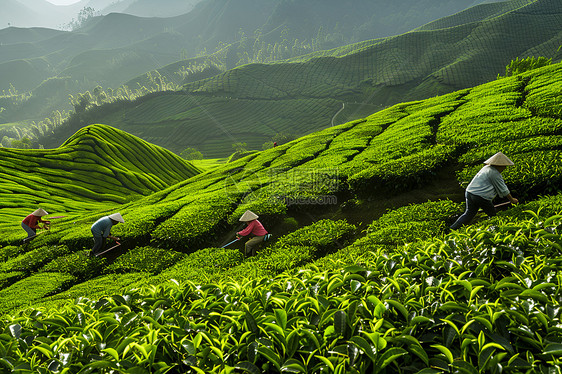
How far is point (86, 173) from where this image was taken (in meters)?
30.8

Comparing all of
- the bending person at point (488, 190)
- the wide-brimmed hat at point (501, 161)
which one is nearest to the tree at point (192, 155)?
the bending person at point (488, 190)

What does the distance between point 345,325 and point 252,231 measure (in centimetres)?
569

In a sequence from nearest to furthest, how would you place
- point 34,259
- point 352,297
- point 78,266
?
1. point 352,297
2. point 78,266
3. point 34,259

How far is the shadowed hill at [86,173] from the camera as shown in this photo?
23.0 m

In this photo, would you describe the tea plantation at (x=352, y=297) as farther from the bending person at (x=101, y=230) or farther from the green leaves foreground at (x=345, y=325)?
the bending person at (x=101, y=230)

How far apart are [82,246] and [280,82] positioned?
15943cm

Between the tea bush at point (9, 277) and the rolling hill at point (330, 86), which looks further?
the rolling hill at point (330, 86)

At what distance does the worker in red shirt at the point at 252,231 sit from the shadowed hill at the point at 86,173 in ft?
60.7

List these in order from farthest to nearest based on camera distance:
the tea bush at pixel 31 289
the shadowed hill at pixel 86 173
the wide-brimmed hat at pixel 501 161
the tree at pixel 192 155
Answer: the tree at pixel 192 155
the shadowed hill at pixel 86 173
the tea bush at pixel 31 289
the wide-brimmed hat at pixel 501 161

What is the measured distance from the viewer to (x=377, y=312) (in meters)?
2.57

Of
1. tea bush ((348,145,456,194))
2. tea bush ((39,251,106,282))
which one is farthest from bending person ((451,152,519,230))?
tea bush ((39,251,106,282))

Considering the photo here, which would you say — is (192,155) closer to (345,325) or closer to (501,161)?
(501,161)

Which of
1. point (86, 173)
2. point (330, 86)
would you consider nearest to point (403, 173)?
point (86, 173)

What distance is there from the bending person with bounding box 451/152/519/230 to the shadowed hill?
23590 millimetres
